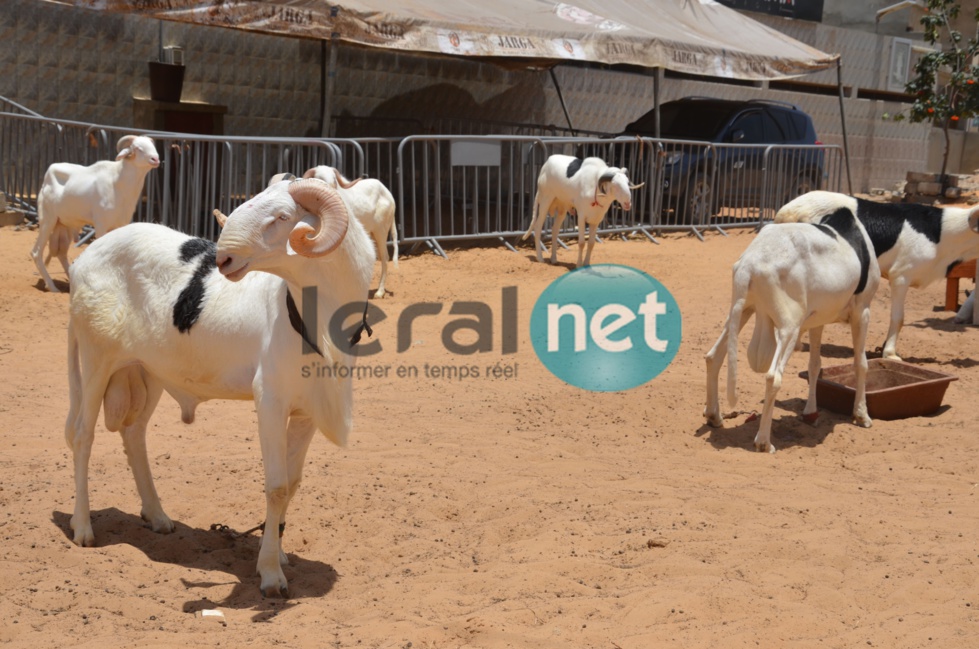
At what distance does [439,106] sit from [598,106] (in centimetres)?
363

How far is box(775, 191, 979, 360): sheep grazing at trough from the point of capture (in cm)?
992

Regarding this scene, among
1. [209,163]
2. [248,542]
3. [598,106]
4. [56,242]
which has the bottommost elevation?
[248,542]

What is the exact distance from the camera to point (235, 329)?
188 inches

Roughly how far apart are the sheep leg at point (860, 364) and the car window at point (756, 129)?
10273mm

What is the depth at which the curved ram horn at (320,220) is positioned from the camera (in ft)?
13.8

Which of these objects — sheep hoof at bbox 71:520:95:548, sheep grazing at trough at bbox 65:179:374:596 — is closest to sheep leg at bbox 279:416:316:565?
sheep grazing at trough at bbox 65:179:374:596

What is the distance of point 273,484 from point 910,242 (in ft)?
24.6

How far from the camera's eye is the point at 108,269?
5.18 metres

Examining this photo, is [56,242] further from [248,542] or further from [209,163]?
[248,542]

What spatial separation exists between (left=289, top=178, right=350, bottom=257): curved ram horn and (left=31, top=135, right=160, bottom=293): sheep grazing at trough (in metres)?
6.76

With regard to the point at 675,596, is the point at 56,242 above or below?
above

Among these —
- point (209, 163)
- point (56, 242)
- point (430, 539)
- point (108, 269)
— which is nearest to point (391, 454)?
point (430, 539)

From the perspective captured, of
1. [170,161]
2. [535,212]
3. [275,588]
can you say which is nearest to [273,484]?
[275,588]

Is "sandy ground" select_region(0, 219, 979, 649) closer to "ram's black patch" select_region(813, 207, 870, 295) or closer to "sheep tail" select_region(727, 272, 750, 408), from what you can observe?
"sheep tail" select_region(727, 272, 750, 408)
